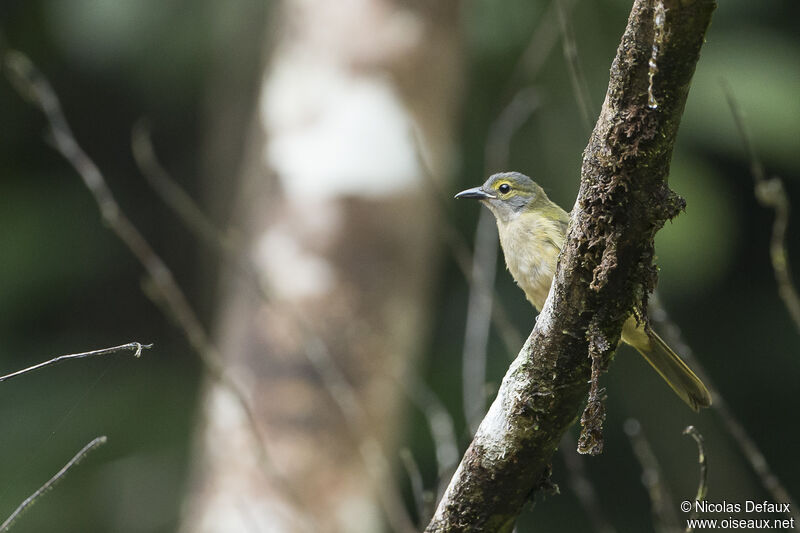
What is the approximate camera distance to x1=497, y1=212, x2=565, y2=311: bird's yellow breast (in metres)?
3.25

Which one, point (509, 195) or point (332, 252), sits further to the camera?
point (332, 252)

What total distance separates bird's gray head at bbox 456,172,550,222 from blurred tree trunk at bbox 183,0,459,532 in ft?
3.30

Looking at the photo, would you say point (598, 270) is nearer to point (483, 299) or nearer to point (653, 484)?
point (653, 484)

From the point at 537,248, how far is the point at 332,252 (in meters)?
1.57

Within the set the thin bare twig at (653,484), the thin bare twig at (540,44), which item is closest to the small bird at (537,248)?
the thin bare twig at (653,484)

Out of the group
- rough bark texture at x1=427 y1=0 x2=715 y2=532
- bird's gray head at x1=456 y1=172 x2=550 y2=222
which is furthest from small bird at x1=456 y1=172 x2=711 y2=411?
rough bark texture at x1=427 y1=0 x2=715 y2=532

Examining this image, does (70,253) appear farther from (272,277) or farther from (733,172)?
(733,172)

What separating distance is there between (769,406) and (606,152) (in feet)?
24.0

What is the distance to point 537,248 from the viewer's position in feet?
10.9

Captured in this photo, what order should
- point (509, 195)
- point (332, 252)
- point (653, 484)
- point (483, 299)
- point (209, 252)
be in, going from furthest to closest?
1. point (209, 252)
2. point (332, 252)
3. point (509, 195)
4. point (483, 299)
5. point (653, 484)

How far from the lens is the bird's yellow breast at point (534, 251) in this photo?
10.7ft

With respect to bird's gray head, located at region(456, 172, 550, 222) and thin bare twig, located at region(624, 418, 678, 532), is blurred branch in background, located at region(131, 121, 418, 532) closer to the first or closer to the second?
thin bare twig, located at region(624, 418, 678, 532)

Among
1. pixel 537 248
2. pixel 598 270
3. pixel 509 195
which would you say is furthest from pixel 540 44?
pixel 598 270

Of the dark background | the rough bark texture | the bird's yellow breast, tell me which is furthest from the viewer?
the dark background
